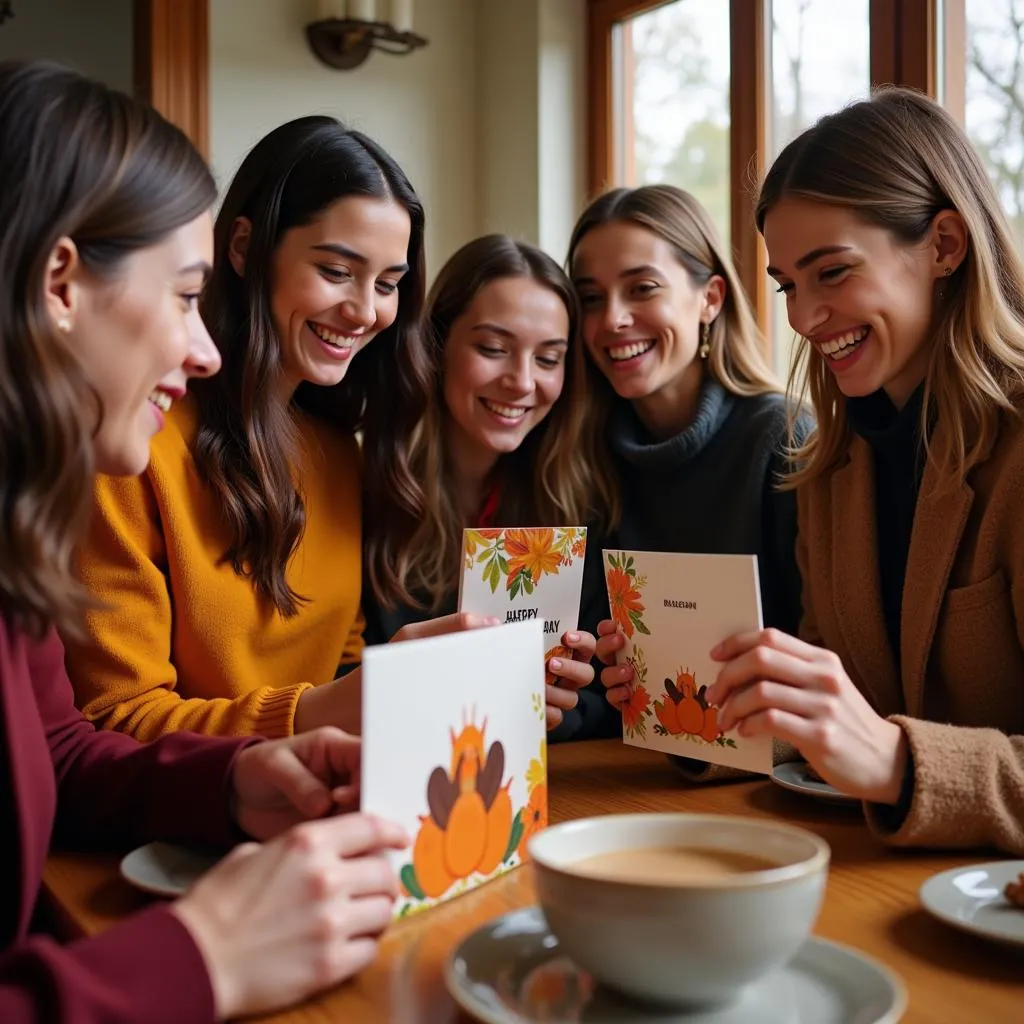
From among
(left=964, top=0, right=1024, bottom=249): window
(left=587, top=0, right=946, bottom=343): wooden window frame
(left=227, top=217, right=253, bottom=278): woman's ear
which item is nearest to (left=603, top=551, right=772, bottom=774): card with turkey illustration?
(left=227, top=217, right=253, bottom=278): woman's ear

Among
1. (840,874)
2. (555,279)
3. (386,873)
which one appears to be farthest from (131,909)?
(555,279)

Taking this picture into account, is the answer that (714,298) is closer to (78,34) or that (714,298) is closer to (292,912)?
(292,912)

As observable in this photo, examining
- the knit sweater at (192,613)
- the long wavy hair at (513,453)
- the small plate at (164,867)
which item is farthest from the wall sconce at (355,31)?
the small plate at (164,867)

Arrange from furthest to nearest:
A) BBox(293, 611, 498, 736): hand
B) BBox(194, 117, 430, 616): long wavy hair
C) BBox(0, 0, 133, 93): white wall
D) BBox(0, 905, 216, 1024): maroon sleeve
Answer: BBox(0, 0, 133, 93): white wall → BBox(194, 117, 430, 616): long wavy hair → BBox(293, 611, 498, 736): hand → BBox(0, 905, 216, 1024): maroon sleeve

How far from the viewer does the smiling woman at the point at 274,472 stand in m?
1.48

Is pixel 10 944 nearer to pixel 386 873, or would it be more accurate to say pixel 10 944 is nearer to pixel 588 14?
pixel 386 873

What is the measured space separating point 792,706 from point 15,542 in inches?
27.4

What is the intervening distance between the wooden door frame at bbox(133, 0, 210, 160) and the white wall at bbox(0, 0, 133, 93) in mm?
1212

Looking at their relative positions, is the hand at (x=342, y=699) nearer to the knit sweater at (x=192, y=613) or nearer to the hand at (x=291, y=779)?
the knit sweater at (x=192, y=613)

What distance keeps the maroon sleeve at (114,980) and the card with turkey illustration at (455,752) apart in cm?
17

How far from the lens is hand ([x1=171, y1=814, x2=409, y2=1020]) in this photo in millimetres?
774

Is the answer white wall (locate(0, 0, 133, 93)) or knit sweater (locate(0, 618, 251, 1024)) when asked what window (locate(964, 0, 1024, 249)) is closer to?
knit sweater (locate(0, 618, 251, 1024))

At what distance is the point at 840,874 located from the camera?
1.06 metres

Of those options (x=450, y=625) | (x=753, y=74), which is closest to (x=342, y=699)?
(x=450, y=625)
